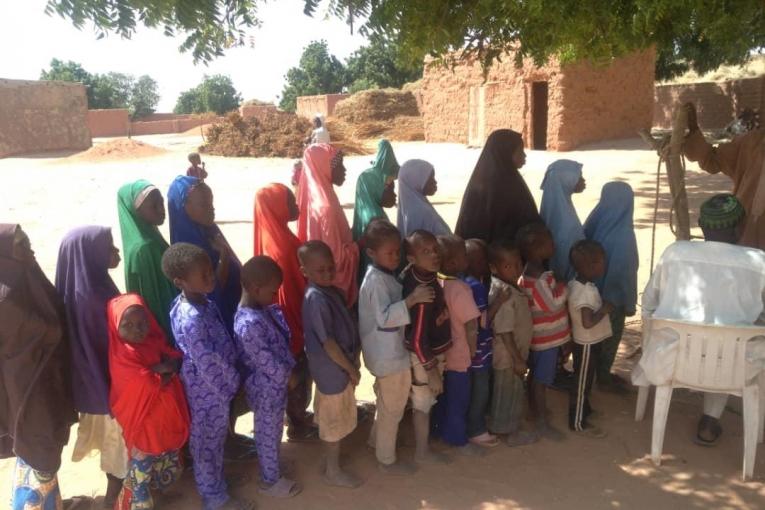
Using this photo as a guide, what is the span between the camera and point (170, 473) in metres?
2.92

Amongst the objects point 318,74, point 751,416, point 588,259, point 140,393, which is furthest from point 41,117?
point 318,74

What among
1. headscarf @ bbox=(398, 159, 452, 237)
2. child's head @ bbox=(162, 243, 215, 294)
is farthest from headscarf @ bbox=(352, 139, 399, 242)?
child's head @ bbox=(162, 243, 215, 294)

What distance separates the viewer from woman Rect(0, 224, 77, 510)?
8.27 feet

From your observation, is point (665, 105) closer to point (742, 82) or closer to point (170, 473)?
point (742, 82)

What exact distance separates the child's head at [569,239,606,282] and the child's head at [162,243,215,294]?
6.27ft

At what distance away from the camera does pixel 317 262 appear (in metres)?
2.84

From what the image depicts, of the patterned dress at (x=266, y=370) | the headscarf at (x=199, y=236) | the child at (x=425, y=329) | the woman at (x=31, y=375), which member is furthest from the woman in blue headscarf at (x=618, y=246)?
the woman at (x=31, y=375)

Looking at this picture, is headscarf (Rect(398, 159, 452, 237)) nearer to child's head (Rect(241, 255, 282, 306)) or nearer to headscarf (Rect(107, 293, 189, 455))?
child's head (Rect(241, 255, 282, 306))

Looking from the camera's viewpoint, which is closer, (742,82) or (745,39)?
(745,39)

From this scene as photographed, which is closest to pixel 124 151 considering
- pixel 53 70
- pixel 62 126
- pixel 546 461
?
pixel 62 126

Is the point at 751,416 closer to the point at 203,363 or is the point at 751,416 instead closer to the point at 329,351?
the point at 329,351

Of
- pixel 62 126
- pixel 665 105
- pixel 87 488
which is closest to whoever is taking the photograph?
pixel 87 488

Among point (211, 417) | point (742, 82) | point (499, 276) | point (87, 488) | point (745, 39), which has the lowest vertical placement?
point (87, 488)

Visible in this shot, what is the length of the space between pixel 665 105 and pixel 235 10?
75.6ft
